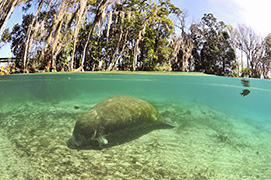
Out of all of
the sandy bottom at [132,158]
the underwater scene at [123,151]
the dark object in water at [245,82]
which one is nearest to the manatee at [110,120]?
the underwater scene at [123,151]

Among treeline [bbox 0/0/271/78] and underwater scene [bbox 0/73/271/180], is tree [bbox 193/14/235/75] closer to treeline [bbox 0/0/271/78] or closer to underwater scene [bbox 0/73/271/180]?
treeline [bbox 0/0/271/78]

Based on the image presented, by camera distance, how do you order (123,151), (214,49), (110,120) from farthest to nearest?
(214,49) < (110,120) < (123,151)

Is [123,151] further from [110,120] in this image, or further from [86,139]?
[86,139]

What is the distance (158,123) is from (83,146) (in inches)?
118

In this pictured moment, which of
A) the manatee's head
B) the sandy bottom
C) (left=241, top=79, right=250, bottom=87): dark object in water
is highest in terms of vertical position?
(left=241, top=79, right=250, bottom=87): dark object in water

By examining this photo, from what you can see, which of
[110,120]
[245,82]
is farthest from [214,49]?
[110,120]

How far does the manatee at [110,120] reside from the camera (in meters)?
4.59

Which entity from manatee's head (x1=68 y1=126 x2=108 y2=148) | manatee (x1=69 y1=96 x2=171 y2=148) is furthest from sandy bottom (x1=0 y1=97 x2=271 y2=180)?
manatee (x1=69 y1=96 x2=171 y2=148)

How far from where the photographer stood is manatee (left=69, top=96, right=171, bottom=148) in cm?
459

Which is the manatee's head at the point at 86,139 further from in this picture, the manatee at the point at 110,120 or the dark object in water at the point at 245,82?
the dark object in water at the point at 245,82

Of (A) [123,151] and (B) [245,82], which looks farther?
(B) [245,82]

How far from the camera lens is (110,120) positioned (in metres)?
4.89

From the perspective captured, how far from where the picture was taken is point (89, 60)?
14.3 metres

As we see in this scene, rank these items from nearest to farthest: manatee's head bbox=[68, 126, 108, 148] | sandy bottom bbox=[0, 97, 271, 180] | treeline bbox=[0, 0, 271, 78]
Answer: sandy bottom bbox=[0, 97, 271, 180] < manatee's head bbox=[68, 126, 108, 148] < treeline bbox=[0, 0, 271, 78]
